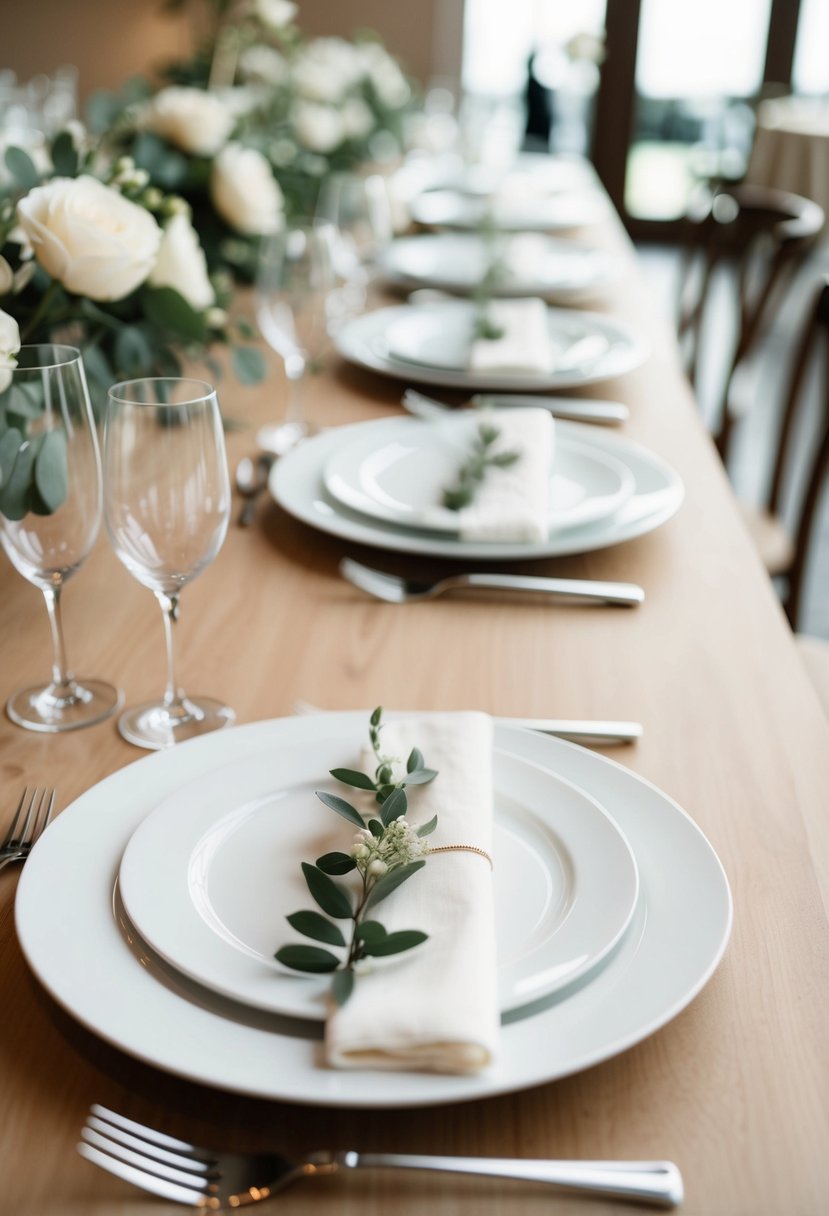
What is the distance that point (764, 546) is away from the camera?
2.02m

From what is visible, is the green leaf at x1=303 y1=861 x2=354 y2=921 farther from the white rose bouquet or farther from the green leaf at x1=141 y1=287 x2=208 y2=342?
the green leaf at x1=141 y1=287 x2=208 y2=342

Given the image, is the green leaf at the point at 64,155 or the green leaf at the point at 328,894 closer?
the green leaf at the point at 328,894

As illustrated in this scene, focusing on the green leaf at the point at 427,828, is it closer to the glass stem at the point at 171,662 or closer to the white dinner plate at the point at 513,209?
the glass stem at the point at 171,662

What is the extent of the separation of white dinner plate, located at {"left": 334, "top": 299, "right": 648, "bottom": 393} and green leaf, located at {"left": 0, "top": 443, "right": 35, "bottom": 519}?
2.57 feet

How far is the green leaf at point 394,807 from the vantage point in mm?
624

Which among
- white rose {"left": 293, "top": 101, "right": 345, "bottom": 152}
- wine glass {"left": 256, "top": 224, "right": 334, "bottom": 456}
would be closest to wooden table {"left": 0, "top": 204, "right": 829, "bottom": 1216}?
wine glass {"left": 256, "top": 224, "right": 334, "bottom": 456}

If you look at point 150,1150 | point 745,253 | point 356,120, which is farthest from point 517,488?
point 356,120

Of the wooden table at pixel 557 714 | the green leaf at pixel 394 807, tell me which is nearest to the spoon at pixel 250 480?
the wooden table at pixel 557 714

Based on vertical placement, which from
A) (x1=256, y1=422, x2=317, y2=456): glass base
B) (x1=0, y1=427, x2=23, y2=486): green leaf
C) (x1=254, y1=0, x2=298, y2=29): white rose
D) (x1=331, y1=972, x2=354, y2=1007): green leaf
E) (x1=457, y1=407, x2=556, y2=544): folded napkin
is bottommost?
(x1=256, y1=422, x2=317, y2=456): glass base

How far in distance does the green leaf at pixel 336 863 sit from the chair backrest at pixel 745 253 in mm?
2085

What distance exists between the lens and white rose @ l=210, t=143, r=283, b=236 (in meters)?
1.66

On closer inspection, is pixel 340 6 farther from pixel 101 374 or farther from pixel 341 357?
pixel 101 374

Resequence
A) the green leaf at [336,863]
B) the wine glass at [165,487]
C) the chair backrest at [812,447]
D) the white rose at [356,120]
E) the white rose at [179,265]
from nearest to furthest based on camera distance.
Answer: the green leaf at [336,863], the wine glass at [165,487], the white rose at [179,265], the chair backrest at [812,447], the white rose at [356,120]

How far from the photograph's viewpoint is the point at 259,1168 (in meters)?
0.49
